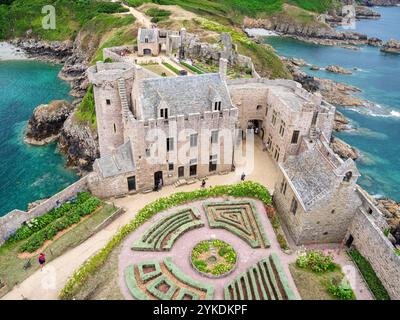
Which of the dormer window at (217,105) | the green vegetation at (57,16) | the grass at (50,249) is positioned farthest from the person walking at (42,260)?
the green vegetation at (57,16)

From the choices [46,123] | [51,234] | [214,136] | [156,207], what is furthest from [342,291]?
[46,123]

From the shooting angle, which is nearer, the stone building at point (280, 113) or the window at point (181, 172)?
the stone building at point (280, 113)

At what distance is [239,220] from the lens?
41188 millimetres

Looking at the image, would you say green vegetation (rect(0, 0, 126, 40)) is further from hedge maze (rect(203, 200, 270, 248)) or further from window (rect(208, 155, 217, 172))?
hedge maze (rect(203, 200, 270, 248))

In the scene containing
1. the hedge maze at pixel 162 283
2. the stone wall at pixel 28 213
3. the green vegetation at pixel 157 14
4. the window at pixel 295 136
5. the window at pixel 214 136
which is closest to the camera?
the hedge maze at pixel 162 283

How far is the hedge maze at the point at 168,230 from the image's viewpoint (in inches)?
1454

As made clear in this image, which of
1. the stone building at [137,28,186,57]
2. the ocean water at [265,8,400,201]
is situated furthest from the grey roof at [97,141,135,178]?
the ocean water at [265,8,400,201]

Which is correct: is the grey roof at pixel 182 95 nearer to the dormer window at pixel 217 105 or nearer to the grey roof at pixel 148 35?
the dormer window at pixel 217 105

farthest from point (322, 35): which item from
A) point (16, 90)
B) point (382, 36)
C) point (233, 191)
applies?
point (233, 191)

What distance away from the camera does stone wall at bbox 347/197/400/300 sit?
32406 millimetres

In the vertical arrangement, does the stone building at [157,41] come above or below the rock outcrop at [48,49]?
above

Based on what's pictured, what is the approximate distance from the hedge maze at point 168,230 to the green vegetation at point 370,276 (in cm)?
1700

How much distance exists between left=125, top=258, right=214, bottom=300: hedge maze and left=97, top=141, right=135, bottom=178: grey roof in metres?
14.8

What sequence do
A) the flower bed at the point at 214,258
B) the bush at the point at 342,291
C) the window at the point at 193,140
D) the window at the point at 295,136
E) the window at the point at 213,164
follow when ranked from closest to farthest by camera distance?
the bush at the point at 342,291 < the flower bed at the point at 214,258 < the window at the point at 193,140 < the window at the point at 295,136 < the window at the point at 213,164
